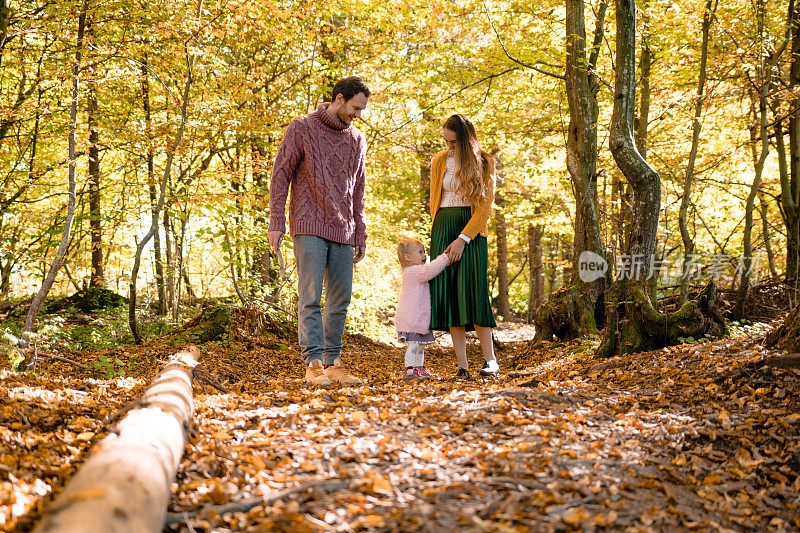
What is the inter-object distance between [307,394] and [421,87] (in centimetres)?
790

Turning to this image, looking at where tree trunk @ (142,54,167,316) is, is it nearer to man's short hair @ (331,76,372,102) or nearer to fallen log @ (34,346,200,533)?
man's short hair @ (331,76,372,102)

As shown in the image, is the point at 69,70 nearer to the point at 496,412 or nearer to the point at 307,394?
the point at 307,394

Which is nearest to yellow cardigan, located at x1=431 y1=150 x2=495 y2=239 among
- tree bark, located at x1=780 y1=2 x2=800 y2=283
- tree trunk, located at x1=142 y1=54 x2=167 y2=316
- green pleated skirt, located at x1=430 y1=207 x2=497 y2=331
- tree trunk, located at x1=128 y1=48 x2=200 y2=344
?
green pleated skirt, located at x1=430 y1=207 x2=497 y2=331

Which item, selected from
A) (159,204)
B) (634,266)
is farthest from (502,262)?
(159,204)

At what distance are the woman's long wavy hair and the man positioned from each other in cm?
86

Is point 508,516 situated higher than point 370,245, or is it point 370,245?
point 370,245

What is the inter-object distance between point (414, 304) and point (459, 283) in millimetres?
428

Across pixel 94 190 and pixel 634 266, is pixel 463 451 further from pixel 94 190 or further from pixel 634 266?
pixel 94 190

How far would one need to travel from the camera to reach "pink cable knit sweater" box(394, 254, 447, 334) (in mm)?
4855

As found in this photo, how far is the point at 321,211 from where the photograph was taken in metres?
4.45

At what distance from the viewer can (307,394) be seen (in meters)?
3.84

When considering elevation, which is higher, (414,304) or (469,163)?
(469,163)

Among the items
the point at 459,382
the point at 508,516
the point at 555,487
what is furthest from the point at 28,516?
the point at 459,382

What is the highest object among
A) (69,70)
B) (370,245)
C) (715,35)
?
(715,35)
